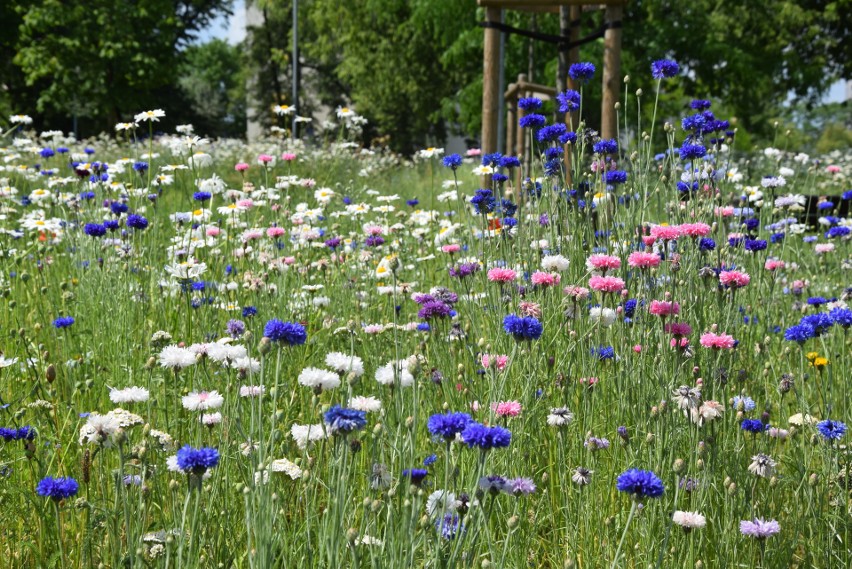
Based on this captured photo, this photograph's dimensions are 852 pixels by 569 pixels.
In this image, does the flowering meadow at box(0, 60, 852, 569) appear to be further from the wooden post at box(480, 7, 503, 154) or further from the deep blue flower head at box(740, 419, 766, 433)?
the wooden post at box(480, 7, 503, 154)

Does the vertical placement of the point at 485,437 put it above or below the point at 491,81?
below

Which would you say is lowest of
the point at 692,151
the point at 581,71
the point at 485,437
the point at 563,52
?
the point at 485,437

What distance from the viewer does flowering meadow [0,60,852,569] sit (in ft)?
5.58

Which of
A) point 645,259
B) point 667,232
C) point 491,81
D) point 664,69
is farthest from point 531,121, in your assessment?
point 491,81

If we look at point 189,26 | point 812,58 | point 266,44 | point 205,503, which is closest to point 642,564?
point 205,503

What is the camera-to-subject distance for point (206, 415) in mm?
2059

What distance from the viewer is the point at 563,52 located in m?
6.40

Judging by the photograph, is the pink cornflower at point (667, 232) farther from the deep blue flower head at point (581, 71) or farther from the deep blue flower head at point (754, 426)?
the deep blue flower head at point (581, 71)

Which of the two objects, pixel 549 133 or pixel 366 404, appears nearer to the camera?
pixel 366 404

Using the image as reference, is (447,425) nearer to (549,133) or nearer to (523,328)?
(523,328)

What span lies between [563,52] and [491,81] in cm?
73

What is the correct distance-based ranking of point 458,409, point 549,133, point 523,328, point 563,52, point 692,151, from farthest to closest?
point 563,52
point 549,133
point 692,151
point 458,409
point 523,328

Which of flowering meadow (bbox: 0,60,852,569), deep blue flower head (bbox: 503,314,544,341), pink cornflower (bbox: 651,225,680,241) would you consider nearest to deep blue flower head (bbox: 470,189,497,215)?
flowering meadow (bbox: 0,60,852,569)

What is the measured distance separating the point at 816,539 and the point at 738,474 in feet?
0.77
